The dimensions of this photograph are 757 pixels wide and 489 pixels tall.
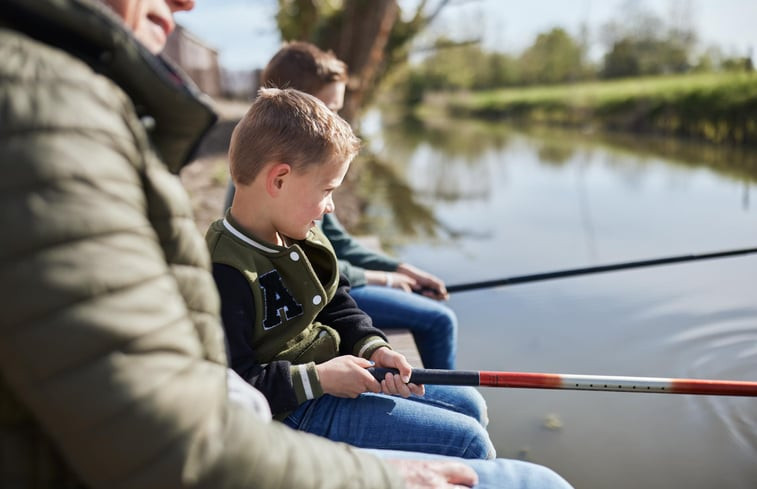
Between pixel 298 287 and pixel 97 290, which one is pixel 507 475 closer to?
pixel 298 287

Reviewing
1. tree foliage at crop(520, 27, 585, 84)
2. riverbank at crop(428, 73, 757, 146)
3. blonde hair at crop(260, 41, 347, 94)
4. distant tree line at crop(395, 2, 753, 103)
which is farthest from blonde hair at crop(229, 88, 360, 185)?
tree foliage at crop(520, 27, 585, 84)

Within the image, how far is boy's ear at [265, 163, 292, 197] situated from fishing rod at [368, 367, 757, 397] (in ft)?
1.61

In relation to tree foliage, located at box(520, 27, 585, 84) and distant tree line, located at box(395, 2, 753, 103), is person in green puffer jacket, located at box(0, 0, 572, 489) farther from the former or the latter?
tree foliage, located at box(520, 27, 585, 84)

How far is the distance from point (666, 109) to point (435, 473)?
21.9 meters

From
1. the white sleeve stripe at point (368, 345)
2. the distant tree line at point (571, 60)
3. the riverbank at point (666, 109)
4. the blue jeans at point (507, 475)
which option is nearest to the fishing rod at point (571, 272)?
the white sleeve stripe at point (368, 345)

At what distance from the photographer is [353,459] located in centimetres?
109

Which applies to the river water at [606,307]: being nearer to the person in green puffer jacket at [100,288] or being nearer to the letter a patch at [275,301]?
the letter a patch at [275,301]

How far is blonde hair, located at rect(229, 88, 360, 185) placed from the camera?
168cm

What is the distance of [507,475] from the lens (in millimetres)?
1356

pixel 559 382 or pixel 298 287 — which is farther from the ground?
pixel 298 287

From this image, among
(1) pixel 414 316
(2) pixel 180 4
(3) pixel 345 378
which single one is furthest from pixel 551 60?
(2) pixel 180 4

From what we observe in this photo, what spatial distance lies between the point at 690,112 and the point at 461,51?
38.8 m

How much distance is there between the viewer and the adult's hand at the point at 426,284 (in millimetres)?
3113

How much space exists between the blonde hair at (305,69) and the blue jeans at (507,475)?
183 cm
